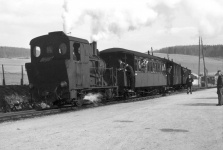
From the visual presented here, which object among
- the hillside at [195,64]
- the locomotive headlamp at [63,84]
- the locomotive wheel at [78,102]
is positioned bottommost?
the locomotive wheel at [78,102]

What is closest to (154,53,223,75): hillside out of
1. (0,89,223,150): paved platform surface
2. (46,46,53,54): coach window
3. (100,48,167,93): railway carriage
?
(100,48,167,93): railway carriage

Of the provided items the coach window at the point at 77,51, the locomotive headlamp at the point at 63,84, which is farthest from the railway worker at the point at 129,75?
the locomotive headlamp at the point at 63,84

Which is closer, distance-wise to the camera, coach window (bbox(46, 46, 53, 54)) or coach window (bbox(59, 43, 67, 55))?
coach window (bbox(59, 43, 67, 55))

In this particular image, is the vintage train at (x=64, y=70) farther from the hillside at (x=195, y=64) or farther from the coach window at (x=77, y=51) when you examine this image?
the hillside at (x=195, y=64)

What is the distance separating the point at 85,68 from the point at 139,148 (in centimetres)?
921

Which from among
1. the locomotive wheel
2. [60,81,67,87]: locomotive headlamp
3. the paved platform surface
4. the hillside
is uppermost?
the hillside

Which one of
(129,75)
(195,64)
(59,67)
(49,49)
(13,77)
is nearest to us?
(59,67)

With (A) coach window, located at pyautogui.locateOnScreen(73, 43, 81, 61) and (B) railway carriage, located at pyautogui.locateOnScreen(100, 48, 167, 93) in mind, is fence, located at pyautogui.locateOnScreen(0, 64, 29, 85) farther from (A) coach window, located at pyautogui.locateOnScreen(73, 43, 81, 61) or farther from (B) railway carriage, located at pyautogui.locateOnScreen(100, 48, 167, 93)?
(A) coach window, located at pyautogui.locateOnScreen(73, 43, 81, 61)

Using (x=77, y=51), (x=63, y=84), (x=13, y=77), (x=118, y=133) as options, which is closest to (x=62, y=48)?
(x=77, y=51)

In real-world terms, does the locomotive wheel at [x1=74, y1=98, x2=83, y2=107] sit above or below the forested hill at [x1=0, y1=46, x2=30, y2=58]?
below

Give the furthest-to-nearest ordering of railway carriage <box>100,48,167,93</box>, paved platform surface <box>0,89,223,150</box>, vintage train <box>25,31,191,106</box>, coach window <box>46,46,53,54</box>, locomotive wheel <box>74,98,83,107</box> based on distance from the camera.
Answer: railway carriage <box>100,48,167,93</box> → coach window <box>46,46,53,54</box> → locomotive wheel <box>74,98,83,107</box> → vintage train <box>25,31,191,106</box> → paved platform surface <box>0,89,223,150</box>

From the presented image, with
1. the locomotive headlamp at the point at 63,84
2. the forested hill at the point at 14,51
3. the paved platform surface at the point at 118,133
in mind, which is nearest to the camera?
the paved platform surface at the point at 118,133

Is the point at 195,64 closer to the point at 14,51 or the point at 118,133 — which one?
the point at 14,51

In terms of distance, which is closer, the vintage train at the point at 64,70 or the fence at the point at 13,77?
the vintage train at the point at 64,70
